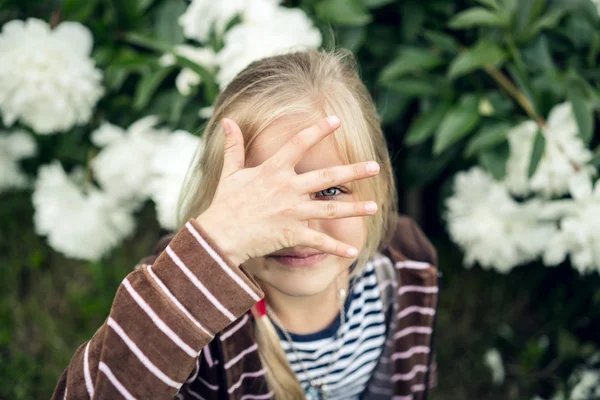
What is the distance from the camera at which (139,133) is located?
1.43 m

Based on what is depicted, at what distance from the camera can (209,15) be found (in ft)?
4.33

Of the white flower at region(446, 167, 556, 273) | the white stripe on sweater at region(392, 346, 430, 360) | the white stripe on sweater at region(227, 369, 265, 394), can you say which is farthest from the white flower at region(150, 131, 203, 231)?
the white flower at region(446, 167, 556, 273)

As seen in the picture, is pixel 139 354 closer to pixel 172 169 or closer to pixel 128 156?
pixel 172 169

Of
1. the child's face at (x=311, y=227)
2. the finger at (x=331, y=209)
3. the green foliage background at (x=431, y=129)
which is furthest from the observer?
the green foliage background at (x=431, y=129)

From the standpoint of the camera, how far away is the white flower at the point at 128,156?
139 centimetres

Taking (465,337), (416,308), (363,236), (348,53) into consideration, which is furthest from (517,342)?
(348,53)

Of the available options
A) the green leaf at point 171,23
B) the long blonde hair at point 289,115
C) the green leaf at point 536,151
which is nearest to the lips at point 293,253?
the long blonde hair at point 289,115

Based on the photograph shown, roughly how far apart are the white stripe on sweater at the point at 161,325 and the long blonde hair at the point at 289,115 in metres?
0.30

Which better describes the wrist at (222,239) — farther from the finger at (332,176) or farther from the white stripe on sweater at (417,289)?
the white stripe on sweater at (417,289)

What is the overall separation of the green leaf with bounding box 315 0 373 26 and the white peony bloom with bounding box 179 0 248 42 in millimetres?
195

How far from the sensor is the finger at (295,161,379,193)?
2.54 ft

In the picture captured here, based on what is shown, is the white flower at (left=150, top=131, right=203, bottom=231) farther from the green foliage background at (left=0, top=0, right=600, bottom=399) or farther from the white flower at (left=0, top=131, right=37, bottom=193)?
the white flower at (left=0, top=131, right=37, bottom=193)

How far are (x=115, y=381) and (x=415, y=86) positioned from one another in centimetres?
98

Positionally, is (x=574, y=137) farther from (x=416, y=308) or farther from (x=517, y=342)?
(x=517, y=342)
